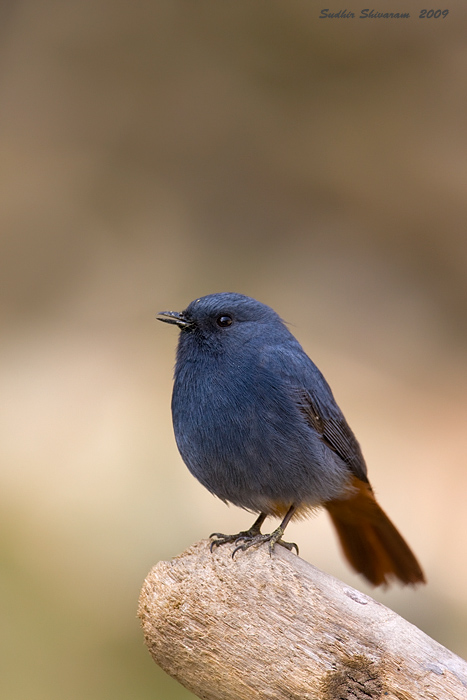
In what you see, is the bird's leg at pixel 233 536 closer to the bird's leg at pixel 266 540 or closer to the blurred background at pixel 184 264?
the bird's leg at pixel 266 540

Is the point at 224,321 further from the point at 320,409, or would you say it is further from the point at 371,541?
the point at 371,541

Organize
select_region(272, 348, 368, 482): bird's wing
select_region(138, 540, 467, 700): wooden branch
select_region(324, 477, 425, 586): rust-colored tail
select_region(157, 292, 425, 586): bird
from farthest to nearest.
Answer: select_region(324, 477, 425, 586): rust-colored tail < select_region(272, 348, 368, 482): bird's wing < select_region(157, 292, 425, 586): bird < select_region(138, 540, 467, 700): wooden branch

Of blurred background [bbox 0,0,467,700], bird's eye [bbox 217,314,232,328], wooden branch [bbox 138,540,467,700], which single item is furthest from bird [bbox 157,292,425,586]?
blurred background [bbox 0,0,467,700]

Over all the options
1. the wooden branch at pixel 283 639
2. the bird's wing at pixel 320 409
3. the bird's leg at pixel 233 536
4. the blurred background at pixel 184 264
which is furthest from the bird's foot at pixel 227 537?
the blurred background at pixel 184 264

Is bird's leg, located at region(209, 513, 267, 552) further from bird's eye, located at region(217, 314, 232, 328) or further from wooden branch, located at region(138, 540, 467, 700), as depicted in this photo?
bird's eye, located at region(217, 314, 232, 328)

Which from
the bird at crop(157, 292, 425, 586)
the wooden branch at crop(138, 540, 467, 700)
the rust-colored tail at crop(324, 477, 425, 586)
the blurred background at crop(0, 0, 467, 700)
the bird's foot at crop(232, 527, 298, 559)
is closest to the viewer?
the wooden branch at crop(138, 540, 467, 700)

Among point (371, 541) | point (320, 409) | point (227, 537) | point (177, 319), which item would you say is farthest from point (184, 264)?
point (227, 537)
